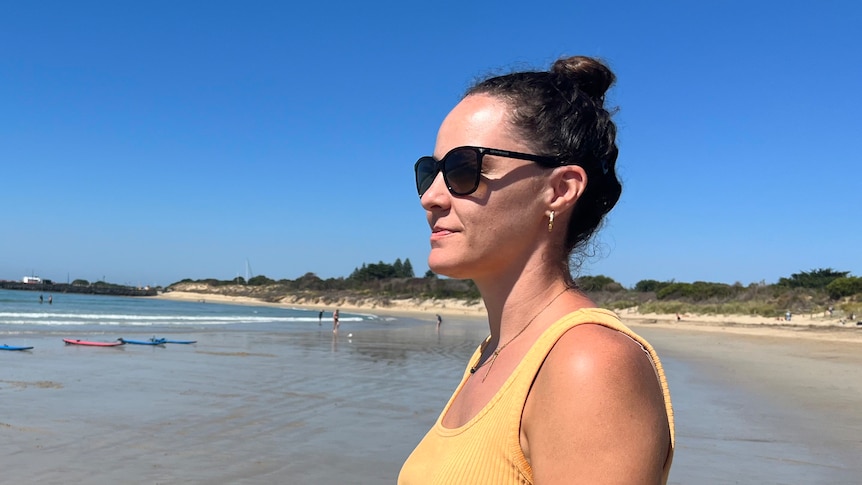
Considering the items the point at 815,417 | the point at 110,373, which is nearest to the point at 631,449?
the point at 815,417

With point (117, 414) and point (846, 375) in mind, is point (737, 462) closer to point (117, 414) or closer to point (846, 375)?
point (117, 414)

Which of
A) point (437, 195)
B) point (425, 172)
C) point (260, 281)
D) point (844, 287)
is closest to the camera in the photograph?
point (437, 195)

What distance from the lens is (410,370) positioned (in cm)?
1620

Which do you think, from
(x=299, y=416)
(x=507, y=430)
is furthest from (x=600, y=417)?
(x=299, y=416)

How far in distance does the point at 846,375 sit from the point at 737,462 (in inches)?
422

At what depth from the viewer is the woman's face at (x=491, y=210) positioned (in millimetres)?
1380

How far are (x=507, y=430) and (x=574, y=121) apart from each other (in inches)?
27.1

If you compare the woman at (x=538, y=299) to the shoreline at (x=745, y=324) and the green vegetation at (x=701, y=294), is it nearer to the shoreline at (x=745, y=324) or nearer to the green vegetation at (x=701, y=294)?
the shoreline at (x=745, y=324)

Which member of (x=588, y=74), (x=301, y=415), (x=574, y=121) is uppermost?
(x=588, y=74)

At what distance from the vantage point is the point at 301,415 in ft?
32.4

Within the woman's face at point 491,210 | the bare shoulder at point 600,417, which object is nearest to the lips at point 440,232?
the woman's face at point 491,210

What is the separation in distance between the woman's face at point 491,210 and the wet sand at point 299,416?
18.8ft

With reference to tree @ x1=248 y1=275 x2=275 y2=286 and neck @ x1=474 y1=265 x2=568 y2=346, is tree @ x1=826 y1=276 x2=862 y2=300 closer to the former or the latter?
neck @ x1=474 y1=265 x2=568 y2=346

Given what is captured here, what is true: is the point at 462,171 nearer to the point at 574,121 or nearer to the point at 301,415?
the point at 574,121
